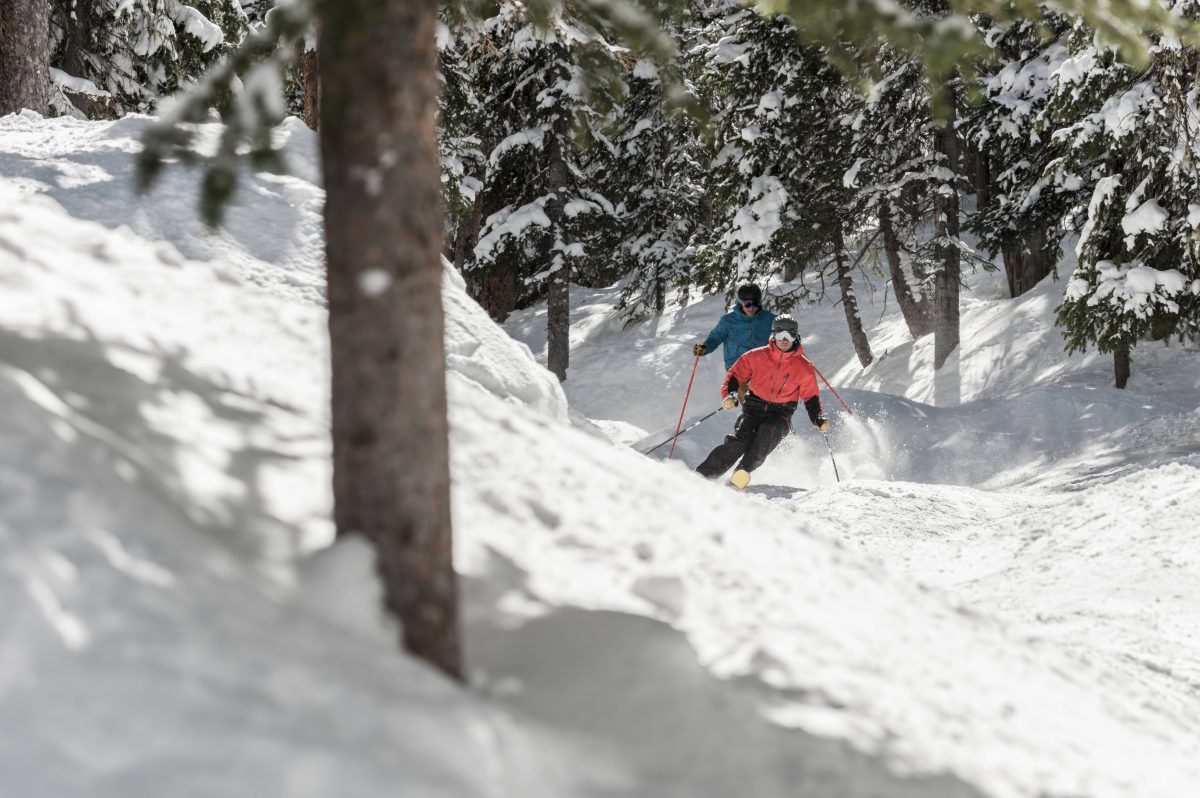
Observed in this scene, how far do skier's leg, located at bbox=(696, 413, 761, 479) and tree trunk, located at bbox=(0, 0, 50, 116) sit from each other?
7481mm

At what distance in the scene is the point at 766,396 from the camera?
9.55 m

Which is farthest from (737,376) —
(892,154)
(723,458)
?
(892,154)

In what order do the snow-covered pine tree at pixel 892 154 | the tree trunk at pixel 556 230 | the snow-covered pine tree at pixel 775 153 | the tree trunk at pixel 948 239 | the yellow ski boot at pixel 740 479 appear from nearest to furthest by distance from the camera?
the yellow ski boot at pixel 740 479, the snow-covered pine tree at pixel 892 154, the tree trunk at pixel 948 239, the snow-covered pine tree at pixel 775 153, the tree trunk at pixel 556 230

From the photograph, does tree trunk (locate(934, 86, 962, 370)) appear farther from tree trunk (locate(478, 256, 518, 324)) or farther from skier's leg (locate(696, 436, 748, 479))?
tree trunk (locate(478, 256, 518, 324))

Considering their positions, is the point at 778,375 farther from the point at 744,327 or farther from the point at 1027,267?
the point at 1027,267

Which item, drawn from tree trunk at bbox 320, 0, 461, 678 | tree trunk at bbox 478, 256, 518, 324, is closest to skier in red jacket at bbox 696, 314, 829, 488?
tree trunk at bbox 320, 0, 461, 678

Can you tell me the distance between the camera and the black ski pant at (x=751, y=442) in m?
9.59

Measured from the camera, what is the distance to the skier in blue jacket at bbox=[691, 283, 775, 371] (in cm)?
1137

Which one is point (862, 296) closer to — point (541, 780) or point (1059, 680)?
point (1059, 680)

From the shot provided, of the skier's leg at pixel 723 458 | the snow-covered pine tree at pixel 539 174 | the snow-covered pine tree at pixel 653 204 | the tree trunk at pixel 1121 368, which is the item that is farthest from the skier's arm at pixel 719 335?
the snow-covered pine tree at pixel 653 204

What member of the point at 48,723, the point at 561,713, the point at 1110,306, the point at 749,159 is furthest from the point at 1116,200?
the point at 48,723

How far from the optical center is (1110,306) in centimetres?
1226

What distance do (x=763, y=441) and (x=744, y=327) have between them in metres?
2.21

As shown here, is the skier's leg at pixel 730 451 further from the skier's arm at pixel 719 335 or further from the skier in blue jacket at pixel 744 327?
the skier's arm at pixel 719 335
